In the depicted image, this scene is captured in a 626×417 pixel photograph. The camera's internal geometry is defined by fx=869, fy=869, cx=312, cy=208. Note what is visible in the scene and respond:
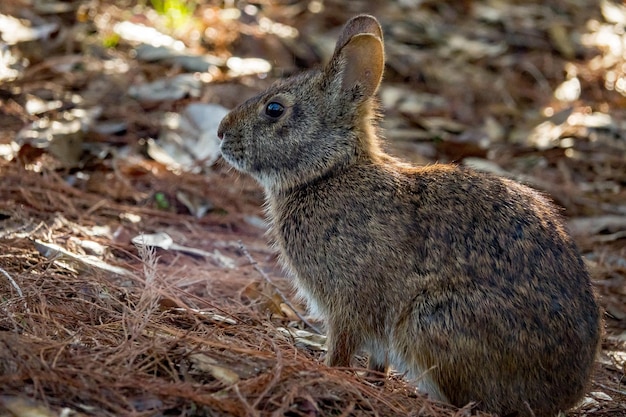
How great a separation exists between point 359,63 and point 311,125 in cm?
45

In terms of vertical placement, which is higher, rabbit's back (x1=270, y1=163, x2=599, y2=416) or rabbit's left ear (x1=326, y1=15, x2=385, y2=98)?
rabbit's left ear (x1=326, y1=15, x2=385, y2=98)

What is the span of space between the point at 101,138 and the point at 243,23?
131 inches

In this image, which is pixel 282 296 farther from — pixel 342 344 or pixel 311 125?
pixel 311 125

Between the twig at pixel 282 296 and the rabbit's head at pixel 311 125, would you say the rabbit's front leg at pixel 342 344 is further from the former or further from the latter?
the rabbit's head at pixel 311 125

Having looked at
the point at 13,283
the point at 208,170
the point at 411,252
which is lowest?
the point at 208,170

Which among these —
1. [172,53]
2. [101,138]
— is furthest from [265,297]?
[172,53]

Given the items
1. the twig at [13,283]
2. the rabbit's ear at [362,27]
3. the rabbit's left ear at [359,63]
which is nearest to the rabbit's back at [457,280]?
the rabbit's left ear at [359,63]

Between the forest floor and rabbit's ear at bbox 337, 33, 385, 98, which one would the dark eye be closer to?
rabbit's ear at bbox 337, 33, 385, 98

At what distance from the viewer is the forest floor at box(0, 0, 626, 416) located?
12.3 feet

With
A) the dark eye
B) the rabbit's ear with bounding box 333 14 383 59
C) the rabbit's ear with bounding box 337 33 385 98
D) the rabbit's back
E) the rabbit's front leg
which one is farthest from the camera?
the rabbit's ear with bounding box 333 14 383 59

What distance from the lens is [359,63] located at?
4992 mm

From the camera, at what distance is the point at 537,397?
4.23 m

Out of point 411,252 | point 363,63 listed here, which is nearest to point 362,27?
point 363,63

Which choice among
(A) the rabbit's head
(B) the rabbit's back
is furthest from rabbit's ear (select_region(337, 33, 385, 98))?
(B) the rabbit's back
